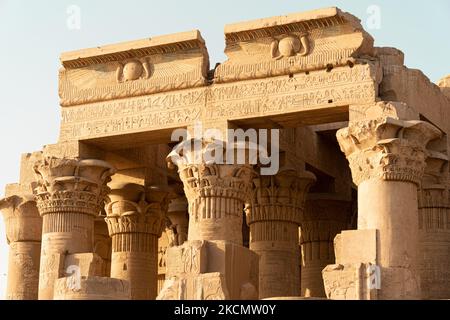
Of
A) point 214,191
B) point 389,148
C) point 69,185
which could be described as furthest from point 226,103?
point 69,185

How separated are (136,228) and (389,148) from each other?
8.36 meters

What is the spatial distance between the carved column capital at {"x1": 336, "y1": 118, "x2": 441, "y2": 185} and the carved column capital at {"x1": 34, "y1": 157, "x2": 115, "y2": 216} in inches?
222

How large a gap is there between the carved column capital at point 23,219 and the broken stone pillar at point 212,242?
5523mm

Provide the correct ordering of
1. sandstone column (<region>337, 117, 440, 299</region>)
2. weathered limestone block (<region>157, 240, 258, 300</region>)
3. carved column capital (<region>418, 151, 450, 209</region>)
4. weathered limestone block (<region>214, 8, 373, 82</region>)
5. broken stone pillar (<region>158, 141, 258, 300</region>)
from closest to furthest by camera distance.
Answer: sandstone column (<region>337, 117, 440, 299</region>) → weathered limestone block (<region>157, 240, 258, 300</region>) → broken stone pillar (<region>158, 141, 258, 300</region>) → weathered limestone block (<region>214, 8, 373, 82</region>) → carved column capital (<region>418, 151, 450, 209</region>)

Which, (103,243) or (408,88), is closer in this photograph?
(408,88)

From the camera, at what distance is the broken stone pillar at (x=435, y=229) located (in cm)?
2142

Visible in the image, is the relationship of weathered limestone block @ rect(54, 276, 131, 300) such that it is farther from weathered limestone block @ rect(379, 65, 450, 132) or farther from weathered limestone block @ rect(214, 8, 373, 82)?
weathered limestone block @ rect(379, 65, 450, 132)

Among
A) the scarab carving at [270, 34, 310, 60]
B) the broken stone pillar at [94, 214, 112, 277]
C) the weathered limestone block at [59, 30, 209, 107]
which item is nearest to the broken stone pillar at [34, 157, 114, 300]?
the weathered limestone block at [59, 30, 209, 107]

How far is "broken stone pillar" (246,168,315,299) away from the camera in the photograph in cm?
2425

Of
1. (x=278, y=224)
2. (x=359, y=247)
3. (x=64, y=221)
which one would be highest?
(x=278, y=224)

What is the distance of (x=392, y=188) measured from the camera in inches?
781

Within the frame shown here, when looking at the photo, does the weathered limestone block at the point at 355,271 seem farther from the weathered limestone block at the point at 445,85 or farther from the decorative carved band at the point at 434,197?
the weathered limestone block at the point at 445,85

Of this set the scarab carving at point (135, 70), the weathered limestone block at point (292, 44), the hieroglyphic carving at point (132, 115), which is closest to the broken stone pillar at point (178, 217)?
the hieroglyphic carving at point (132, 115)

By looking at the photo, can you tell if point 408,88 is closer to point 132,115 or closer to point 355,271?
point 355,271
